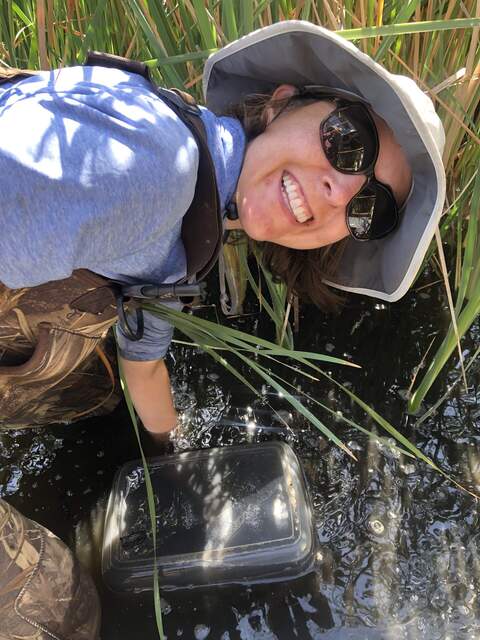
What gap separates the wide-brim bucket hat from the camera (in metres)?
0.83

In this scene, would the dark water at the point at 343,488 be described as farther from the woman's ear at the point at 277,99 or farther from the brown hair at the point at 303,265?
the woman's ear at the point at 277,99

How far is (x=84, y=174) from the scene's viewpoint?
0.68 meters

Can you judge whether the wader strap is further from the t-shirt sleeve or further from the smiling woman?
the t-shirt sleeve

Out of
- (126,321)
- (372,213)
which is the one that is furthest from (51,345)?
(372,213)

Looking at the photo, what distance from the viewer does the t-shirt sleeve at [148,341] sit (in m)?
1.10

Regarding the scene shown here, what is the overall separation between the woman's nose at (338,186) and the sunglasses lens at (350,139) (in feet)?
0.04

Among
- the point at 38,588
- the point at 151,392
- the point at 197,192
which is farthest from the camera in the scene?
the point at 151,392

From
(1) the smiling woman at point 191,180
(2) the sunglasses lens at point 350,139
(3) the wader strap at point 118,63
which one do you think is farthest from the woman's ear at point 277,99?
(3) the wader strap at point 118,63

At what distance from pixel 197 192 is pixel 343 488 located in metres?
0.83

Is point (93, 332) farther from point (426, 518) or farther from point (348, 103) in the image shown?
point (426, 518)

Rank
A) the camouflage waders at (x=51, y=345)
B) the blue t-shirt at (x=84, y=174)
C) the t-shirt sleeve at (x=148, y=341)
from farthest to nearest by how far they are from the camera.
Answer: the t-shirt sleeve at (x=148, y=341), the camouflage waders at (x=51, y=345), the blue t-shirt at (x=84, y=174)

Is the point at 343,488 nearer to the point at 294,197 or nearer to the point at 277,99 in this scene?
the point at 294,197

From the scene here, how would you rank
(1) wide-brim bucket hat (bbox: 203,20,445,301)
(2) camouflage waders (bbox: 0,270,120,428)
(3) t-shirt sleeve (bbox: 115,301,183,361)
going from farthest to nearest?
(3) t-shirt sleeve (bbox: 115,301,183,361)
(2) camouflage waders (bbox: 0,270,120,428)
(1) wide-brim bucket hat (bbox: 203,20,445,301)

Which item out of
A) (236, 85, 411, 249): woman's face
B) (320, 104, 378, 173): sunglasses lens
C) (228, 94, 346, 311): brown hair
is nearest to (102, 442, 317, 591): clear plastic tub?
(228, 94, 346, 311): brown hair
